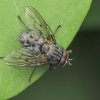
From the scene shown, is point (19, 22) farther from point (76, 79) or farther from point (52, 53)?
point (76, 79)

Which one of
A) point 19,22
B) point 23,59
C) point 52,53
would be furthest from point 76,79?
point 19,22

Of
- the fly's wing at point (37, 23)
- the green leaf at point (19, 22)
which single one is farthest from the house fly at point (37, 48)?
the green leaf at point (19, 22)

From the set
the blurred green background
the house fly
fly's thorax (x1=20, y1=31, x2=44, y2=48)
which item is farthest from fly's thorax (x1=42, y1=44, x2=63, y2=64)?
the blurred green background

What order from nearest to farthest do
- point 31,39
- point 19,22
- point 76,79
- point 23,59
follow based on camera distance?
point 19,22, point 23,59, point 31,39, point 76,79

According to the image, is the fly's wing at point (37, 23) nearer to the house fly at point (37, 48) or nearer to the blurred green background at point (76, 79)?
the house fly at point (37, 48)

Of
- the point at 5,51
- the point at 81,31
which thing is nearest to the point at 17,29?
the point at 5,51

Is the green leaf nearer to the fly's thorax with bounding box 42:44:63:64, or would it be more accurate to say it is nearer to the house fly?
the house fly
